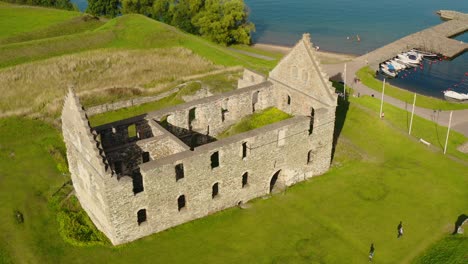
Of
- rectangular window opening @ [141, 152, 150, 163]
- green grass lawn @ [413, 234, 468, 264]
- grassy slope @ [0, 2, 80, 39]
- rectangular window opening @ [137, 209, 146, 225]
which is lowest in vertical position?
green grass lawn @ [413, 234, 468, 264]

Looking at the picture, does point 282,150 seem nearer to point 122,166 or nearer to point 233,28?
point 122,166

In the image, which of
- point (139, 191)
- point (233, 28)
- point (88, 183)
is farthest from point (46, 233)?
point (233, 28)

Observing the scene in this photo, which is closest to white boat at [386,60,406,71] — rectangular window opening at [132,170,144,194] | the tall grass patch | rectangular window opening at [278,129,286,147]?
the tall grass patch

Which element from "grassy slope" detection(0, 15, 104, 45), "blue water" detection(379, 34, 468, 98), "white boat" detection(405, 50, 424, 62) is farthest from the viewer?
"grassy slope" detection(0, 15, 104, 45)

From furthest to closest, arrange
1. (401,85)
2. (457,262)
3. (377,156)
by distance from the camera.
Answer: (401,85) → (377,156) → (457,262)

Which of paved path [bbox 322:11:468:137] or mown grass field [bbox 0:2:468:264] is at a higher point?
paved path [bbox 322:11:468:137]

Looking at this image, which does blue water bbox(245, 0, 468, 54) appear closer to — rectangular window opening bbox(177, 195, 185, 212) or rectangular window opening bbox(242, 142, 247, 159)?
rectangular window opening bbox(242, 142, 247, 159)

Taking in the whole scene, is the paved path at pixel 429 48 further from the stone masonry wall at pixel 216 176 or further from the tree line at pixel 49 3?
the tree line at pixel 49 3

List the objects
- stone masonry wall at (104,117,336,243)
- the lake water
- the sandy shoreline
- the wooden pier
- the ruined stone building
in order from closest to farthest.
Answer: the ruined stone building → stone masonry wall at (104,117,336,243) → the wooden pier → the lake water → the sandy shoreline
